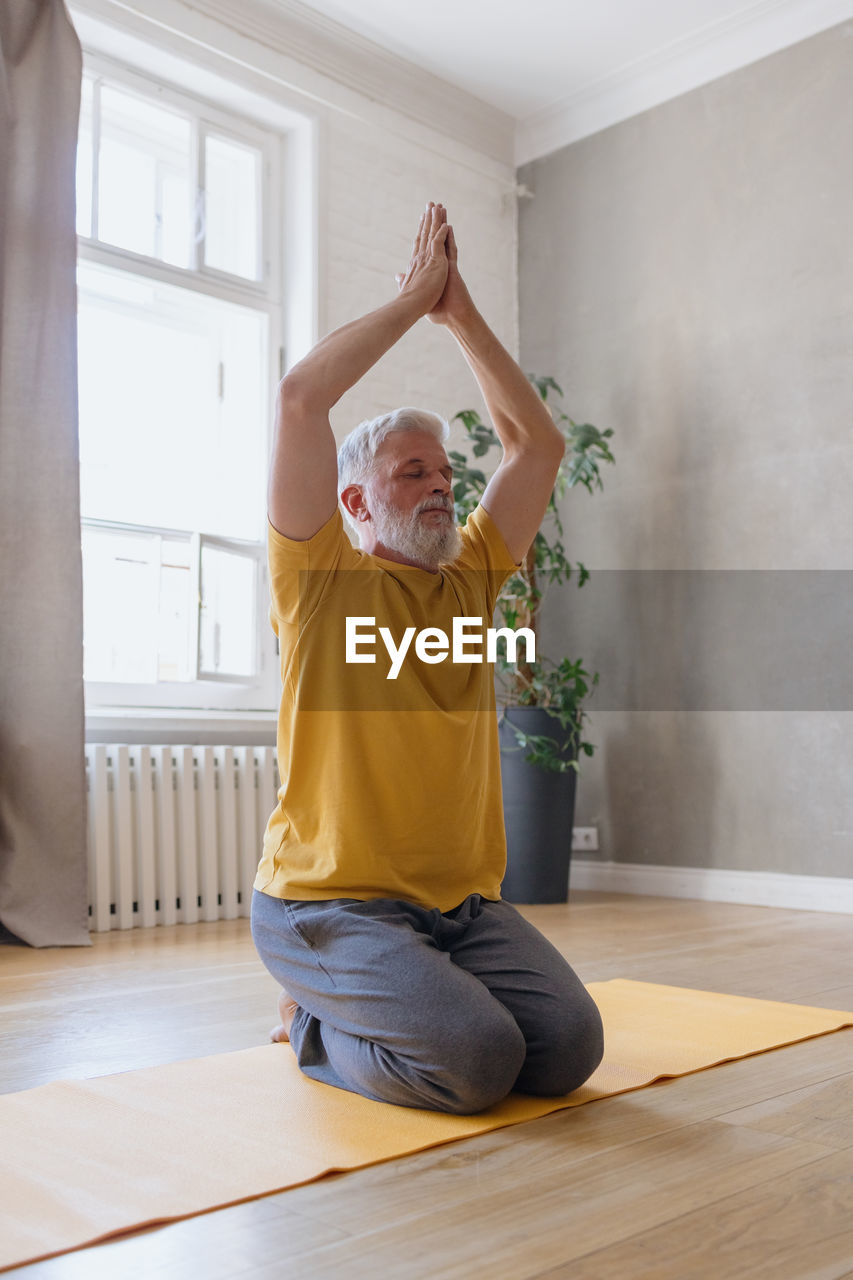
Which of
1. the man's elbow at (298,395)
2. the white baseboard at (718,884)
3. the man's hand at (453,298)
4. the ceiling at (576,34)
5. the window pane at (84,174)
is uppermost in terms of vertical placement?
the ceiling at (576,34)

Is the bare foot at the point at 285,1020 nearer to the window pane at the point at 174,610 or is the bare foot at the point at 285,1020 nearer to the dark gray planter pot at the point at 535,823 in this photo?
the window pane at the point at 174,610

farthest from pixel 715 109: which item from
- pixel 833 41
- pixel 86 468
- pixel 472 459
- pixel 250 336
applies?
pixel 86 468

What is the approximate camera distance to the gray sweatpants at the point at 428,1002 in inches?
61.3

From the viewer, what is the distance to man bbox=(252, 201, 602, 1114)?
1625 mm

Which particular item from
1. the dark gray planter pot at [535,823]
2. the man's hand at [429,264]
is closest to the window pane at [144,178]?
the dark gray planter pot at [535,823]

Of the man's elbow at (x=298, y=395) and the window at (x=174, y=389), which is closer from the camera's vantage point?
the man's elbow at (x=298, y=395)

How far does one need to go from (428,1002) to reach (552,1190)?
33 centimetres

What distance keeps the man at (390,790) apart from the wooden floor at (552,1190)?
151 mm

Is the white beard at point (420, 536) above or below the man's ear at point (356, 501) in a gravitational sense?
below

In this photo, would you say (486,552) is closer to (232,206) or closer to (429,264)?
(429,264)

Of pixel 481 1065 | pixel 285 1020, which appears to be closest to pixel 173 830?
pixel 285 1020

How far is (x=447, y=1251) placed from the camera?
44.3 inches

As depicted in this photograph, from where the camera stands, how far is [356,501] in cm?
199

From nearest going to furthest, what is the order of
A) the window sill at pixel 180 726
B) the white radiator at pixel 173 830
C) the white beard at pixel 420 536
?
the white beard at pixel 420 536
the white radiator at pixel 173 830
the window sill at pixel 180 726
